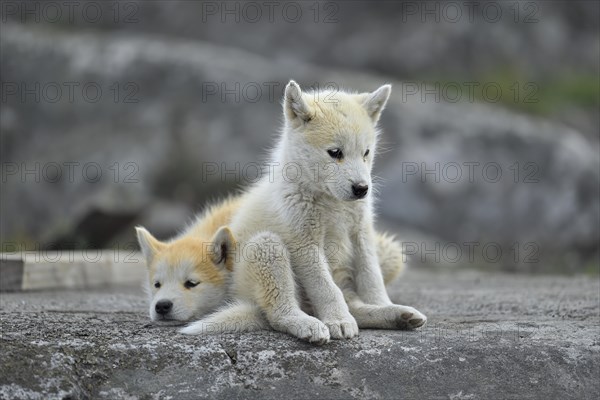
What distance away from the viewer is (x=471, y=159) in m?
14.6

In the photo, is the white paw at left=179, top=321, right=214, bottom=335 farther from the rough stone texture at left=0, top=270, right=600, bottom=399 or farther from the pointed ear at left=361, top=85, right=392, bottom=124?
the pointed ear at left=361, top=85, right=392, bottom=124

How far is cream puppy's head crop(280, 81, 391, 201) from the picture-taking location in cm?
610

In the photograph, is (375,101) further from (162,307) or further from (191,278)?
(162,307)

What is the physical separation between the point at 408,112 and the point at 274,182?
28.1ft

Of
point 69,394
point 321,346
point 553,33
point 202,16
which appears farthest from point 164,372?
point 553,33

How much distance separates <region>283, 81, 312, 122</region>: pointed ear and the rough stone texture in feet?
5.68

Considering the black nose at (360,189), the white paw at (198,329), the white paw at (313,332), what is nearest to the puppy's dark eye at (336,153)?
the black nose at (360,189)

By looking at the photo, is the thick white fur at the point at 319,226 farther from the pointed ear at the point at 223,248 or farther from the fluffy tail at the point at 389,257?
the fluffy tail at the point at 389,257

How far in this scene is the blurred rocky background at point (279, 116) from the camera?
14.3m

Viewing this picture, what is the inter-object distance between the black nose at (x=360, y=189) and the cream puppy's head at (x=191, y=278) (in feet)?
3.33

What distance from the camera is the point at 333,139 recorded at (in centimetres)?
622

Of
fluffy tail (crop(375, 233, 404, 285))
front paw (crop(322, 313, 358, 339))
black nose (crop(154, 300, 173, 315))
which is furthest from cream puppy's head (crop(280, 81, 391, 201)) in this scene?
black nose (crop(154, 300, 173, 315))

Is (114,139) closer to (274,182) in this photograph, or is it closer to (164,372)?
(274,182)

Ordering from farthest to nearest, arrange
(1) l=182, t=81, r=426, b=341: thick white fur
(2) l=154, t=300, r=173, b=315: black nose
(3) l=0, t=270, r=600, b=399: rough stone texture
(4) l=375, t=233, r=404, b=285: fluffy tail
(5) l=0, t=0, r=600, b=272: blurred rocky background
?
(5) l=0, t=0, r=600, b=272: blurred rocky background < (4) l=375, t=233, r=404, b=285: fluffy tail < (2) l=154, t=300, r=173, b=315: black nose < (1) l=182, t=81, r=426, b=341: thick white fur < (3) l=0, t=270, r=600, b=399: rough stone texture
